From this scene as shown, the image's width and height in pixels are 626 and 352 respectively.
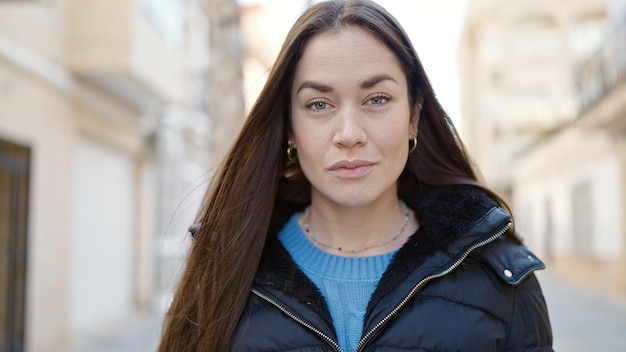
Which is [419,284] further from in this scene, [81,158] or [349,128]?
[81,158]

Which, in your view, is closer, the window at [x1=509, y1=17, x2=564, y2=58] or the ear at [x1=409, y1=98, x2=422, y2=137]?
the ear at [x1=409, y1=98, x2=422, y2=137]

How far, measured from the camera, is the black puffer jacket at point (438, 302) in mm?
1890

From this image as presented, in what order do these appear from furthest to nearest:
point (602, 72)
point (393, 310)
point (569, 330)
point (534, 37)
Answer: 1. point (534, 37)
2. point (602, 72)
3. point (569, 330)
4. point (393, 310)

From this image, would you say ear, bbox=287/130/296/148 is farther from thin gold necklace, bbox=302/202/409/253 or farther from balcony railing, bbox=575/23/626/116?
balcony railing, bbox=575/23/626/116

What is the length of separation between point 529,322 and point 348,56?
2.95 ft

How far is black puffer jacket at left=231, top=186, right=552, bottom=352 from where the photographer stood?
189 cm

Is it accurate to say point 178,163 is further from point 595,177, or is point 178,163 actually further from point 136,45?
point 595,177

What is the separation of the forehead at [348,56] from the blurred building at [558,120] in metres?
1.01

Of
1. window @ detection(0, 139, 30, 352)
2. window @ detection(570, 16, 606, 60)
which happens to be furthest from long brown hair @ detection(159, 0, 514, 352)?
window @ detection(570, 16, 606, 60)

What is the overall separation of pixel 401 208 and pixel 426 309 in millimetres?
467

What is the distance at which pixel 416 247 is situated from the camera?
208cm

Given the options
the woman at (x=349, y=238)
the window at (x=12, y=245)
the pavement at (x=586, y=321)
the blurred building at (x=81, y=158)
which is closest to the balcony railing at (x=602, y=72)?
the pavement at (x=586, y=321)

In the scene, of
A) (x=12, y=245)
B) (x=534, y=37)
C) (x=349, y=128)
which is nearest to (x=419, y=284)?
(x=349, y=128)

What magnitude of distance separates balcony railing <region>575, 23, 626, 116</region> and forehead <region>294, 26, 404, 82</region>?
1143cm
